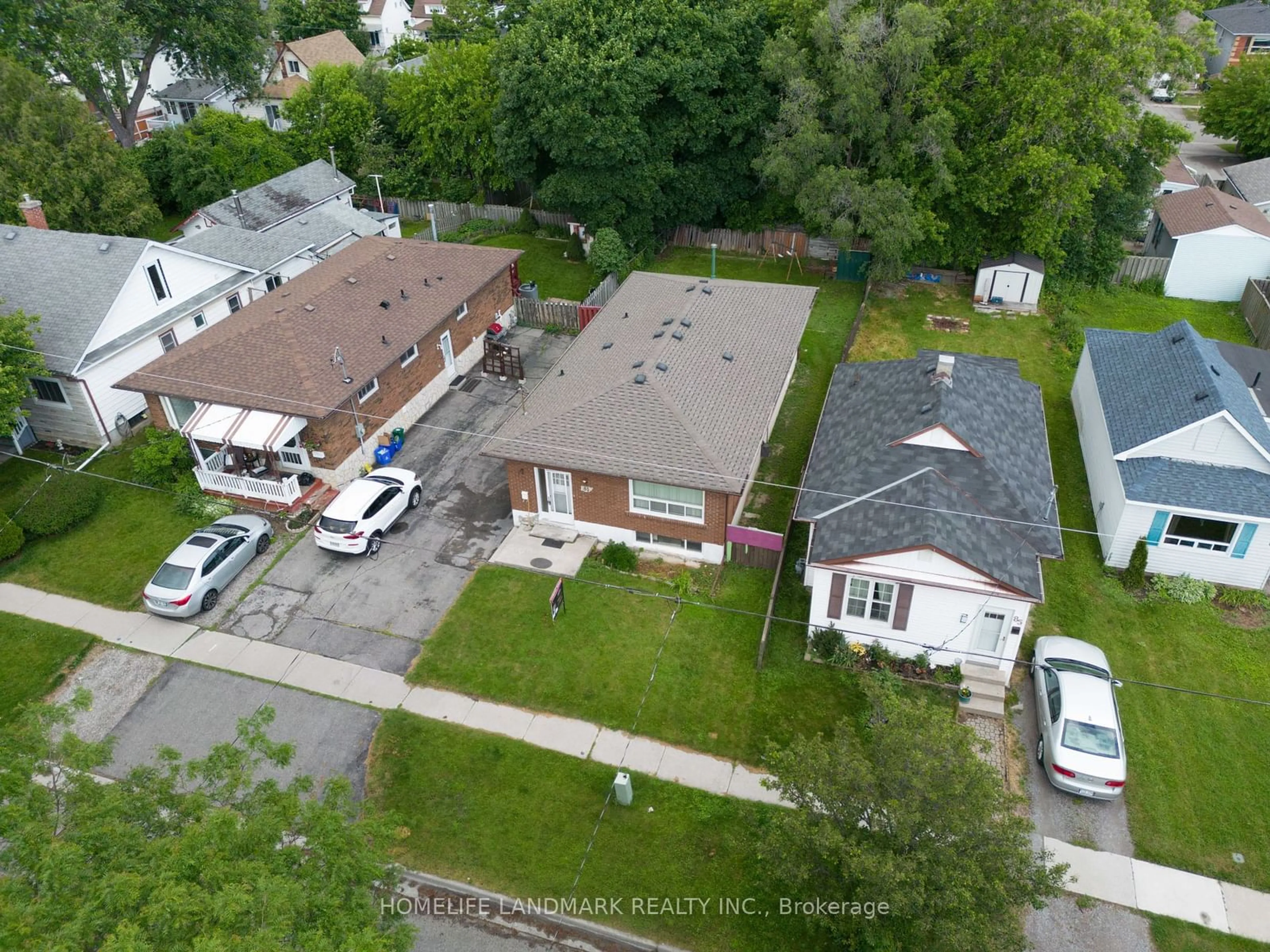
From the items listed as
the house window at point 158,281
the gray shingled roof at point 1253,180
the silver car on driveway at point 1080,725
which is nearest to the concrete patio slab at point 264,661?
the house window at point 158,281

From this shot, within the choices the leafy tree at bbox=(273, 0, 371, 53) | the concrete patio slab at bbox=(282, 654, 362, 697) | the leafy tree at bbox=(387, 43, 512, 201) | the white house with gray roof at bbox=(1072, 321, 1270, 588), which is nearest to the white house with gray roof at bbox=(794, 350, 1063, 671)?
the white house with gray roof at bbox=(1072, 321, 1270, 588)

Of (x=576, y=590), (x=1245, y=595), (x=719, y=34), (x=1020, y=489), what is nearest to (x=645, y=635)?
(x=576, y=590)

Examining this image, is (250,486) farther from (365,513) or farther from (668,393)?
(668,393)

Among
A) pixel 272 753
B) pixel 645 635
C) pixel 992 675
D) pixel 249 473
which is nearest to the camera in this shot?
pixel 272 753

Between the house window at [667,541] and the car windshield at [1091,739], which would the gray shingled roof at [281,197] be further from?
the car windshield at [1091,739]

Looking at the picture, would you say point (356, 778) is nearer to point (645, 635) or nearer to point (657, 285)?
point (645, 635)
